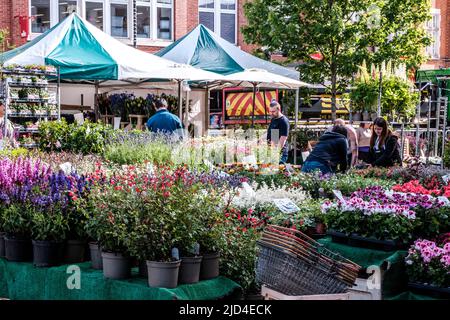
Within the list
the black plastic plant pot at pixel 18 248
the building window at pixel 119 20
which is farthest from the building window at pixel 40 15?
the black plastic plant pot at pixel 18 248

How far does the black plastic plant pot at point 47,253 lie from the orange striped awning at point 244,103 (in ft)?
55.4

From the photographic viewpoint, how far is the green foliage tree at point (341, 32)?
757 inches

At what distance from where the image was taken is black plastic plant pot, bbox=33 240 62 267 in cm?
590

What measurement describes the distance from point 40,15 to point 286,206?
16.7 meters

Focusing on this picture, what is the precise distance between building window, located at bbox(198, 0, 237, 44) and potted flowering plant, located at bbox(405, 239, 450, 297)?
2078 cm

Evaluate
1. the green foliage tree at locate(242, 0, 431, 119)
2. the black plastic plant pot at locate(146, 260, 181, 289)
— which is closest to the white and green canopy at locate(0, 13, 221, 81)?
the green foliage tree at locate(242, 0, 431, 119)

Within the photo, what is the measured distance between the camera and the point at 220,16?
25719 millimetres

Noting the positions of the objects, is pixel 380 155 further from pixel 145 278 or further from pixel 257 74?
pixel 145 278

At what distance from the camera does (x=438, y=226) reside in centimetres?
595

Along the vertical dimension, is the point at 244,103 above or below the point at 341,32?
below

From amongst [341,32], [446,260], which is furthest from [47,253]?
[341,32]

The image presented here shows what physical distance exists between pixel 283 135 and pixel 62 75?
4.35m

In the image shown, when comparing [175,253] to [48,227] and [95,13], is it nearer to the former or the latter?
[48,227]

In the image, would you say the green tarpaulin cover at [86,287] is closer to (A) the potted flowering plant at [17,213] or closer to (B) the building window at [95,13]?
(A) the potted flowering plant at [17,213]
